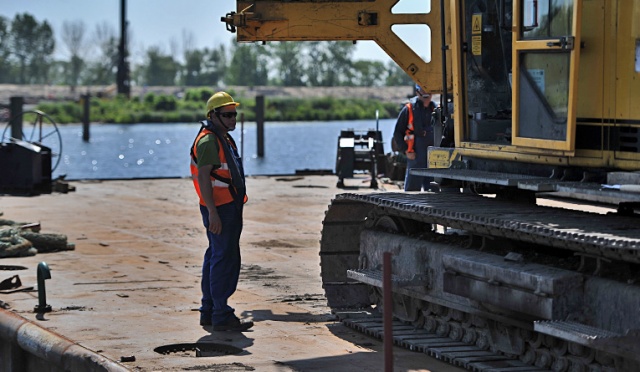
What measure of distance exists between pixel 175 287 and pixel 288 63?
439 feet

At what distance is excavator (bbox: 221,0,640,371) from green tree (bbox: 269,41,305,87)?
132 metres

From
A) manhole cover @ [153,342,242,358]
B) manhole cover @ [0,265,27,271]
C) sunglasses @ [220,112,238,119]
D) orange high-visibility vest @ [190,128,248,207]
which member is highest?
sunglasses @ [220,112,238,119]

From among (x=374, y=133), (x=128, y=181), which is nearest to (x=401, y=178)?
(x=374, y=133)

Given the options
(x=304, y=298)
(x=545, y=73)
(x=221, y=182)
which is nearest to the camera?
(x=545, y=73)

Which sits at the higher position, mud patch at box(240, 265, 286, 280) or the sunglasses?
the sunglasses

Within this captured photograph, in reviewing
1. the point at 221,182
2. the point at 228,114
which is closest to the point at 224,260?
the point at 221,182

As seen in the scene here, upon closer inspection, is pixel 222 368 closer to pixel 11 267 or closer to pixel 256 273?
pixel 256 273

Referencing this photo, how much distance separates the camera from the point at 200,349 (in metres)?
11.4

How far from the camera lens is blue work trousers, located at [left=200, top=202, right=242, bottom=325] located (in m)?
12.0

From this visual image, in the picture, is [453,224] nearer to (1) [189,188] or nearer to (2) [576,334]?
(2) [576,334]

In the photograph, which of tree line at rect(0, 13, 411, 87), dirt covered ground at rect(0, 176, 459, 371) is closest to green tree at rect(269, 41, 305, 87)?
tree line at rect(0, 13, 411, 87)

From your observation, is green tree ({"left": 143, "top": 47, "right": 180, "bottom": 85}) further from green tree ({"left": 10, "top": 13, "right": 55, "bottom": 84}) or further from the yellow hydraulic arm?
the yellow hydraulic arm

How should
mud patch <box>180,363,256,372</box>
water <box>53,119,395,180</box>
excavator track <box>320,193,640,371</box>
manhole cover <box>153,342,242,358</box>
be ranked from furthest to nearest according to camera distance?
1. water <box>53,119,395,180</box>
2. manhole cover <box>153,342,242,358</box>
3. mud patch <box>180,363,256,372</box>
4. excavator track <box>320,193,640,371</box>

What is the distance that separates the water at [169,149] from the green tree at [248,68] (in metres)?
19.3
